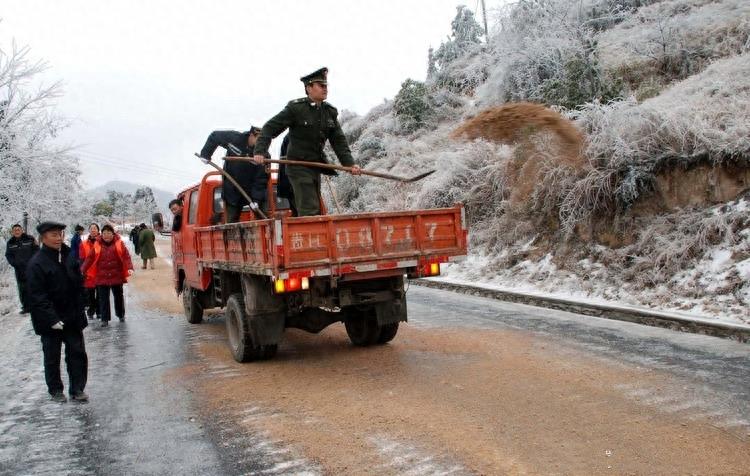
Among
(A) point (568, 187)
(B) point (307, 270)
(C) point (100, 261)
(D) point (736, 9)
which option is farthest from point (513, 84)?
(B) point (307, 270)

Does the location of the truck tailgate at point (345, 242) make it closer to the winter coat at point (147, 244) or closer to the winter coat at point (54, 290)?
the winter coat at point (54, 290)

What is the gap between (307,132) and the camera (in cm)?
698

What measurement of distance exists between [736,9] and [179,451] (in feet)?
53.6

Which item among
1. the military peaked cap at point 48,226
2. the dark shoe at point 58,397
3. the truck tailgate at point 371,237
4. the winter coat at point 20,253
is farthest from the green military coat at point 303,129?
the winter coat at point 20,253

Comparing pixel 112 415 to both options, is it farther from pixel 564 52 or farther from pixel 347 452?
pixel 564 52

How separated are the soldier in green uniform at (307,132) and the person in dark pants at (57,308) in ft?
7.37

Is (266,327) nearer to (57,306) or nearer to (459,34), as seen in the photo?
(57,306)

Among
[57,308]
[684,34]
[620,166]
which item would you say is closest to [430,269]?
[57,308]

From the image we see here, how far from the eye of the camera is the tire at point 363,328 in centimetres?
714

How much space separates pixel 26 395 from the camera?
232 inches

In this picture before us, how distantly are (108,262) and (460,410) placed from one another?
782cm

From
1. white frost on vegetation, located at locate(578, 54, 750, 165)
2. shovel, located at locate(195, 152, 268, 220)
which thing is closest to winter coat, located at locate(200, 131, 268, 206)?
shovel, located at locate(195, 152, 268, 220)

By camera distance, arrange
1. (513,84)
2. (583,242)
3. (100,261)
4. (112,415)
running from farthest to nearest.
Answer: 1. (513,84)
2. (583,242)
3. (100,261)
4. (112,415)

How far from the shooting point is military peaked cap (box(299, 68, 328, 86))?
679cm
